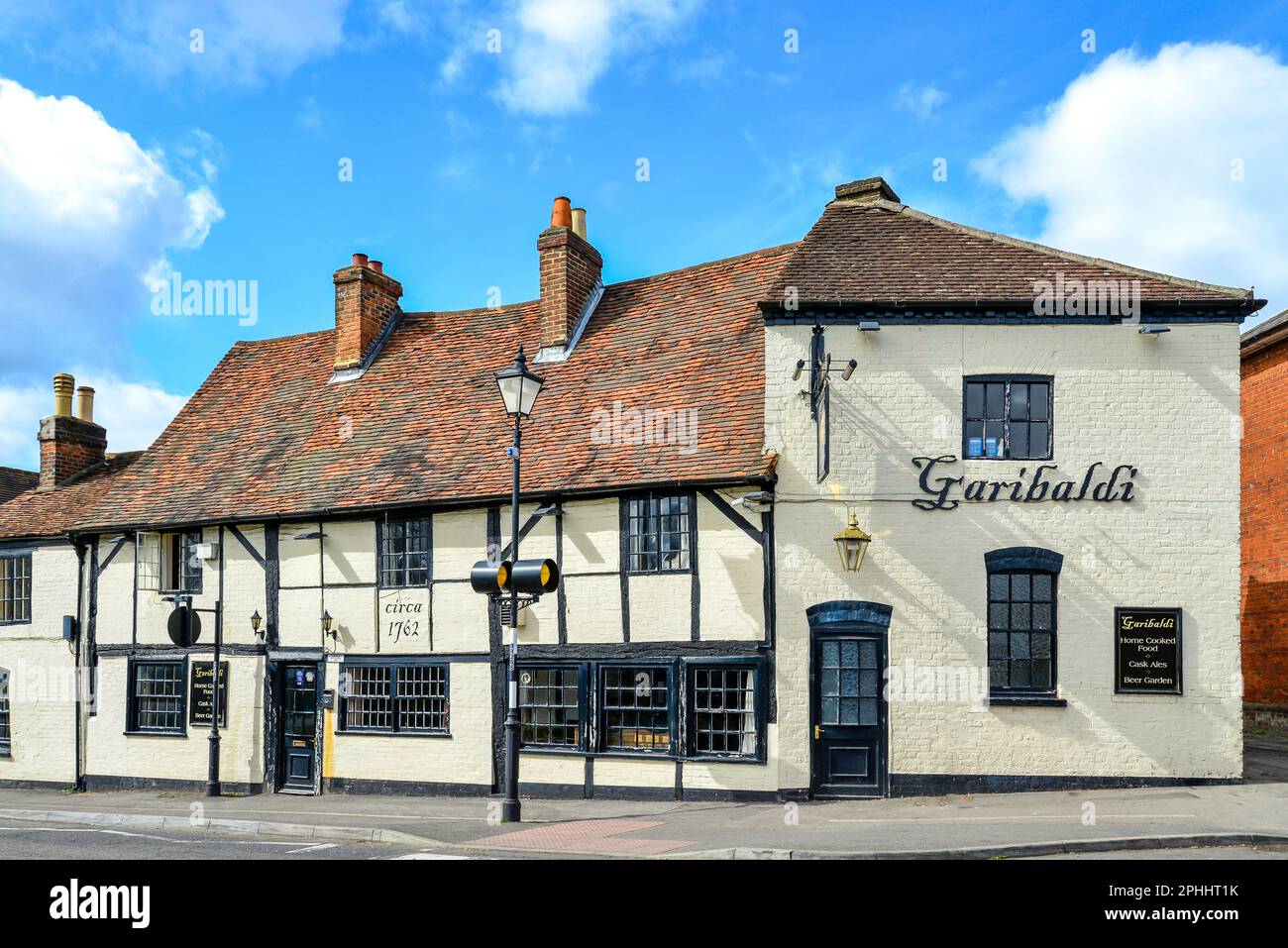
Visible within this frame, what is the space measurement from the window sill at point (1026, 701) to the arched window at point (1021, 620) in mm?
99

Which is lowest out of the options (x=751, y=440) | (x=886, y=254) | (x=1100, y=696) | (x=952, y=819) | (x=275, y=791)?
(x=275, y=791)

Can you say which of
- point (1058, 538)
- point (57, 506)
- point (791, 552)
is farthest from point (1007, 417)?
point (57, 506)

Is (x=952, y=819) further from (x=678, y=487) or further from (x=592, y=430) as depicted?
(x=592, y=430)

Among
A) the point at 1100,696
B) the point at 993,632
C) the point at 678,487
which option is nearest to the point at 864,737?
the point at 993,632

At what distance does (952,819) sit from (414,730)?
352 inches

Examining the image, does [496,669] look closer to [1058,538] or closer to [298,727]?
[298,727]

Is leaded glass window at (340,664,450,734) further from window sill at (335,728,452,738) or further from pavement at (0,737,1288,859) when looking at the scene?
pavement at (0,737,1288,859)

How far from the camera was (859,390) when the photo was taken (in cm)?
1492

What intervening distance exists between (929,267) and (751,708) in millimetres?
6867

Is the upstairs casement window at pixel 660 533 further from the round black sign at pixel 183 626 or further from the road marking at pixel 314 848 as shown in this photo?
the round black sign at pixel 183 626

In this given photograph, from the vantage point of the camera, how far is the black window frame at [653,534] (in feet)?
50.5

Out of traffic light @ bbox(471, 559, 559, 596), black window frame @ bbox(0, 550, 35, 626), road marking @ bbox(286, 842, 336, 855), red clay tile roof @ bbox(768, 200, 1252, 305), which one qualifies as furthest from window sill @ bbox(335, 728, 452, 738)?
black window frame @ bbox(0, 550, 35, 626)

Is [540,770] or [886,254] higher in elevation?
[886,254]

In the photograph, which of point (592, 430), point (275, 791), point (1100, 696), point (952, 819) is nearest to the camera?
point (952, 819)
